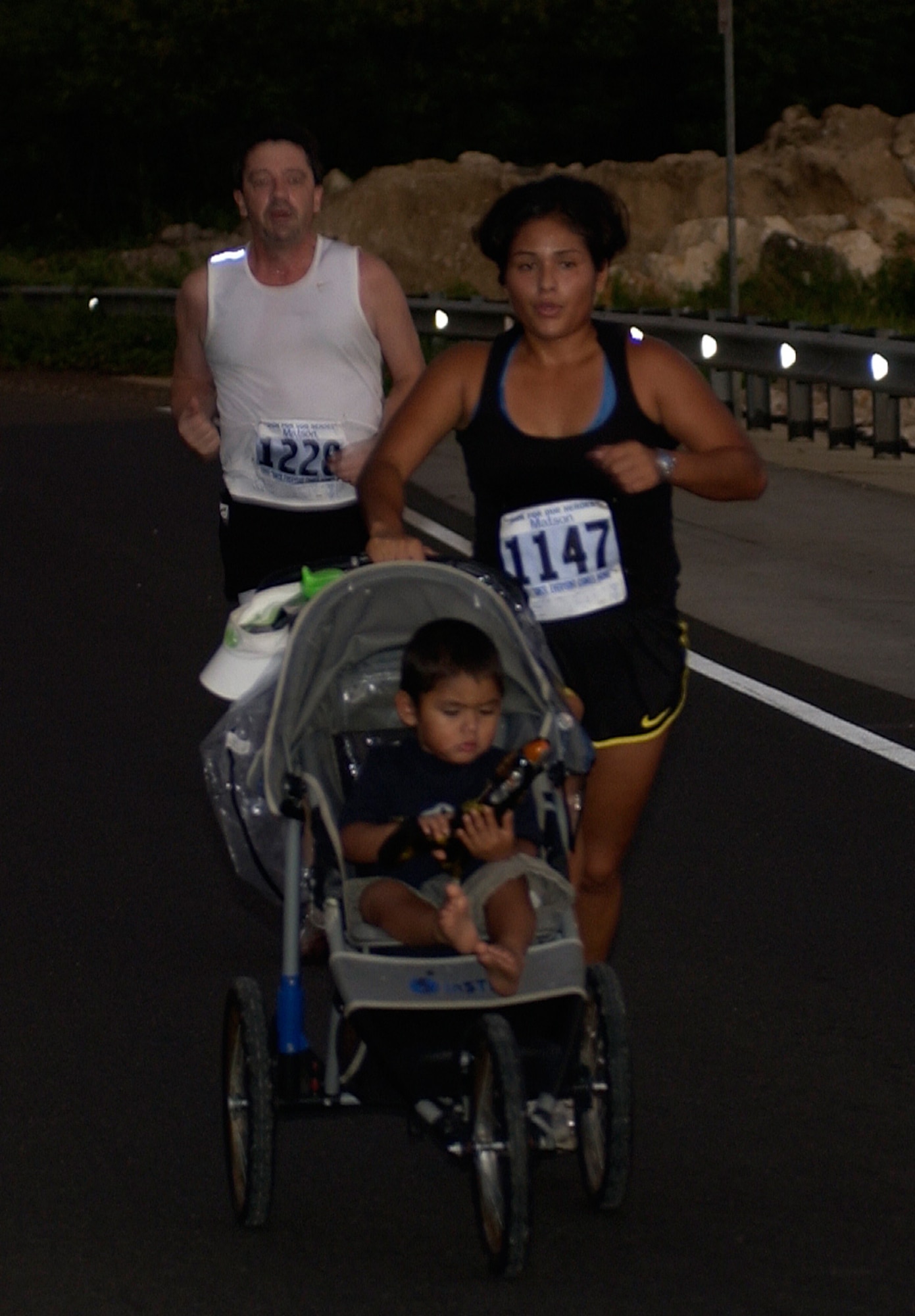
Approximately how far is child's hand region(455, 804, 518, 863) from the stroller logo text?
0.24m

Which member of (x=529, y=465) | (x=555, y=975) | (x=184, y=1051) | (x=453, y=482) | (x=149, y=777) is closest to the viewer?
(x=555, y=975)

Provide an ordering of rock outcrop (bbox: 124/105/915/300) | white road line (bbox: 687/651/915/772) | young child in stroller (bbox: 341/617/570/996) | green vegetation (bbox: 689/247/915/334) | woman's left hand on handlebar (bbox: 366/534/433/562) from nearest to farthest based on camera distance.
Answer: young child in stroller (bbox: 341/617/570/996)
woman's left hand on handlebar (bbox: 366/534/433/562)
white road line (bbox: 687/651/915/772)
green vegetation (bbox: 689/247/915/334)
rock outcrop (bbox: 124/105/915/300)

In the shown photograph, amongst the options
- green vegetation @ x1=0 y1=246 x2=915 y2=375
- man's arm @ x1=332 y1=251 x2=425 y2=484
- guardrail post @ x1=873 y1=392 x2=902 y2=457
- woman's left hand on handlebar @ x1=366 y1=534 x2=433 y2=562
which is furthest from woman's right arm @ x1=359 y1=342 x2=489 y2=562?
green vegetation @ x1=0 y1=246 x2=915 y2=375

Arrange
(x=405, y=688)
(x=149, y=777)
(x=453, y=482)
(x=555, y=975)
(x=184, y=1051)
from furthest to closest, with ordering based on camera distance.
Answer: (x=453, y=482)
(x=149, y=777)
(x=184, y=1051)
(x=405, y=688)
(x=555, y=975)

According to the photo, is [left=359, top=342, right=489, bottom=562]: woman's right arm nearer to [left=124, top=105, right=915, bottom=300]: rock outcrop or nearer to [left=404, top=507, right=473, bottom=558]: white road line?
[left=404, top=507, right=473, bottom=558]: white road line

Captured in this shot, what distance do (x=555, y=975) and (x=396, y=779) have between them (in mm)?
558

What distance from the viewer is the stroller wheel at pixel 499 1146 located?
15.7 feet

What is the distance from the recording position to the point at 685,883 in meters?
7.90

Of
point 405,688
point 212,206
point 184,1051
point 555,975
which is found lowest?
point 212,206

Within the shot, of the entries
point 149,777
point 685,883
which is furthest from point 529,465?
point 149,777

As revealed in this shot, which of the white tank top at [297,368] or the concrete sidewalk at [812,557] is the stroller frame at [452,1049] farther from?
the concrete sidewalk at [812,557]

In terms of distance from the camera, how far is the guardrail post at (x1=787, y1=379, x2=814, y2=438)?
18.8 meters

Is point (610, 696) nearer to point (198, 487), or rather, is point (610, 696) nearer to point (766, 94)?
point (198, 487)

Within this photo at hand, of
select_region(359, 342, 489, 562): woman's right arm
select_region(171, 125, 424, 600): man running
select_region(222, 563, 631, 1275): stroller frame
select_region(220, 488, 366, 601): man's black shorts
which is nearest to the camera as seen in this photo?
select_region(222, 563, 631, 1275): stroller frame
